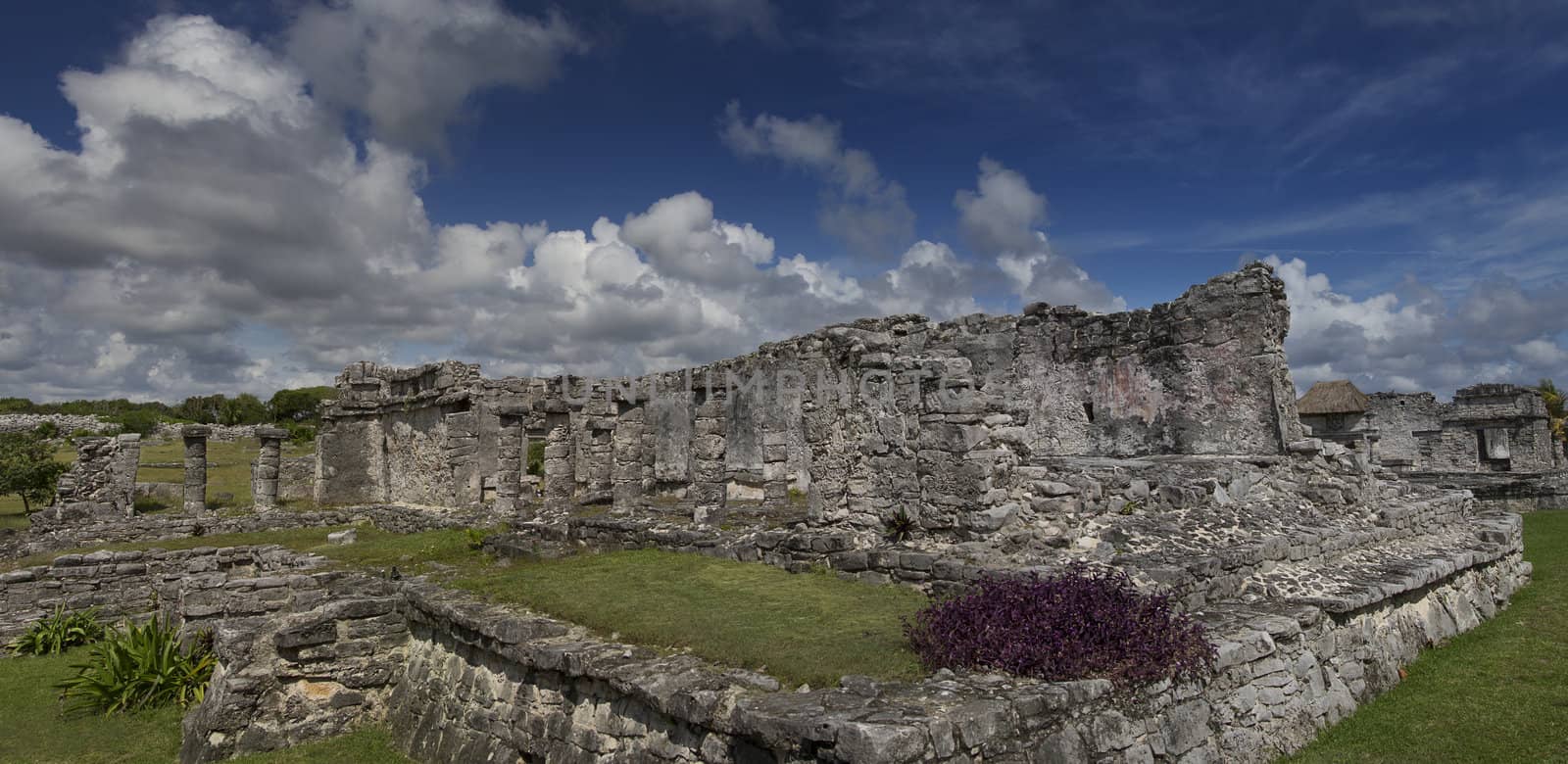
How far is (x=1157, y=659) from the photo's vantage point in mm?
5121

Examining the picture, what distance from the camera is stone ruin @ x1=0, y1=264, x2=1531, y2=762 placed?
15.8ft

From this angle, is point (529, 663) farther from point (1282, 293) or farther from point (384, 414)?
point (384, 414)

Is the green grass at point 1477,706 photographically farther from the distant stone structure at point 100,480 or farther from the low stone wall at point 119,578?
the distant stone structure at point 100,480

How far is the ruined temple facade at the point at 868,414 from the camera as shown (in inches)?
356

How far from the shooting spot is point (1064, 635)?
16.6 ft

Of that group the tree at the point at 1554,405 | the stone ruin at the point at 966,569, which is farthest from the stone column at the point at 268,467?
the tree at the point at 1554,405

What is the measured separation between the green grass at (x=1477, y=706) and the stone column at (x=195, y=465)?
82.1 ft

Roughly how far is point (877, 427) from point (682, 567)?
2.74 metres

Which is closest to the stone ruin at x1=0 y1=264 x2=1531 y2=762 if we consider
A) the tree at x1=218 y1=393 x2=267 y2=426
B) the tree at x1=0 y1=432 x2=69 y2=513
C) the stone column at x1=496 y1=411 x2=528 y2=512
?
the stone column at x1=496 y1=411 x2=528 y2=512

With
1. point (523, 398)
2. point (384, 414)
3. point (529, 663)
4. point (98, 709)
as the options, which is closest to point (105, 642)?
point (98, 709)

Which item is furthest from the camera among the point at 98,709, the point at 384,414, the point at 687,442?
the point at 384,414

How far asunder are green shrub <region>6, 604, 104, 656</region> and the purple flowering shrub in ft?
40.1

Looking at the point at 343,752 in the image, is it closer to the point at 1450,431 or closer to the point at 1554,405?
the point at 1450,431

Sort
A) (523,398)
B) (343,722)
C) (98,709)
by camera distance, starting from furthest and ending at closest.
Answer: (523,398), (98,709), (343,722)
